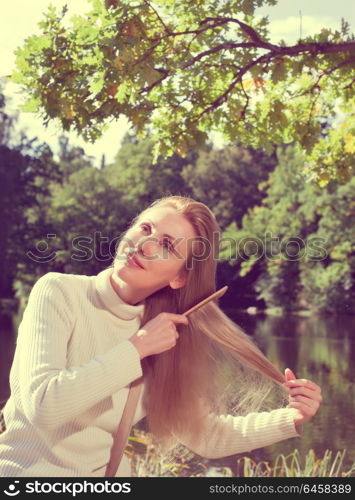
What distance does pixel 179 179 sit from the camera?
4906 centimetres

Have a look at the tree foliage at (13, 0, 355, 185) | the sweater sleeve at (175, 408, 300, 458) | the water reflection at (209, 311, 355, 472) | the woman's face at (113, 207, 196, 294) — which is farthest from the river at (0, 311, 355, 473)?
the woman's face at (113, 207, 196, 294)

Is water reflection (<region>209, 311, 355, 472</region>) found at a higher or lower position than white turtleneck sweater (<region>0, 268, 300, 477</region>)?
lower

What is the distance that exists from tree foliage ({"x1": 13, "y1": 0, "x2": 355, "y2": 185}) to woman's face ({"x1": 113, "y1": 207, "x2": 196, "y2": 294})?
98.8 inches

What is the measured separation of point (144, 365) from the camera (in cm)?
259

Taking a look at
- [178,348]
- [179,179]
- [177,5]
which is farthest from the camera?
[179,179]

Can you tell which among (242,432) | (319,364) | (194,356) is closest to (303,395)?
(242,432)

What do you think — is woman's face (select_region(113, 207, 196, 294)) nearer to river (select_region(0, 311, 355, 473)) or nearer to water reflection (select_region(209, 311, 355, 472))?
water reflection (select_region(209, 311, 355, 472))

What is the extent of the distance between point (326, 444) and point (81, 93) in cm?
1173

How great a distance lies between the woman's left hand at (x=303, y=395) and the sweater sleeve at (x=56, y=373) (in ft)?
2.04

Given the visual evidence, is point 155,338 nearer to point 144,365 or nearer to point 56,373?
point 56,373

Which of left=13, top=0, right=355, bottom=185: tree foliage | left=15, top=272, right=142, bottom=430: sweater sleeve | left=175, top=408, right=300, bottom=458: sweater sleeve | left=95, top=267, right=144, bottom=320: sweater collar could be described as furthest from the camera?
left=13, top=0, right=355, bottom=185: tree foliage

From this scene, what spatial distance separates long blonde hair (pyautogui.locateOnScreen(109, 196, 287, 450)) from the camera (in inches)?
102
